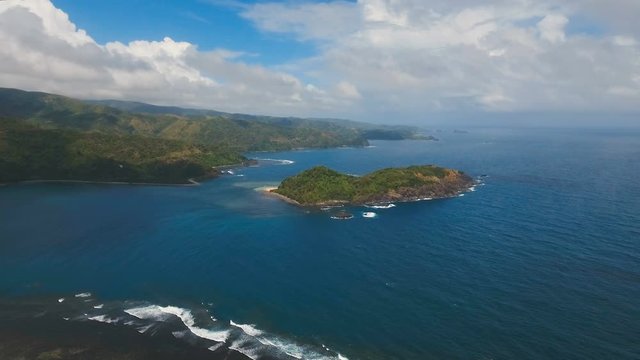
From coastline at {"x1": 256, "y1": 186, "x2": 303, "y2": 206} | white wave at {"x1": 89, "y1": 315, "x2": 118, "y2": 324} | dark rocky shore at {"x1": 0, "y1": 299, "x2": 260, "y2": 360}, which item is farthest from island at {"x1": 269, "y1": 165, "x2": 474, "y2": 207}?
dark rocky shore at {"x1": 0, "y1": 299, "x2": 260, "y2": 360}

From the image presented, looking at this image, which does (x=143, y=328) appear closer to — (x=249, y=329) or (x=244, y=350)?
(x=249, y=329)

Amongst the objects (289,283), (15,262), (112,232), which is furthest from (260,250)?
(15,262)

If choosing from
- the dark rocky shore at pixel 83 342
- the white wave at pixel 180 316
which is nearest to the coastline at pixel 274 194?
the white wave at pixel 180 316

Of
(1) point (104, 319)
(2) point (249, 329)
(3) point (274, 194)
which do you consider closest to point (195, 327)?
(2) point (249, 329)

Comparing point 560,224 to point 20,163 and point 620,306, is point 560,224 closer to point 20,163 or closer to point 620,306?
point 620,306

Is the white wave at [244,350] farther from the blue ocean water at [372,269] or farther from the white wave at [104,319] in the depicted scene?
the white wave at [104,319]

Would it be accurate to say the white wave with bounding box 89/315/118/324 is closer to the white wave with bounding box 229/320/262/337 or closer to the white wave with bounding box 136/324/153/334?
the white wave with bounding box 136/324/153/334
